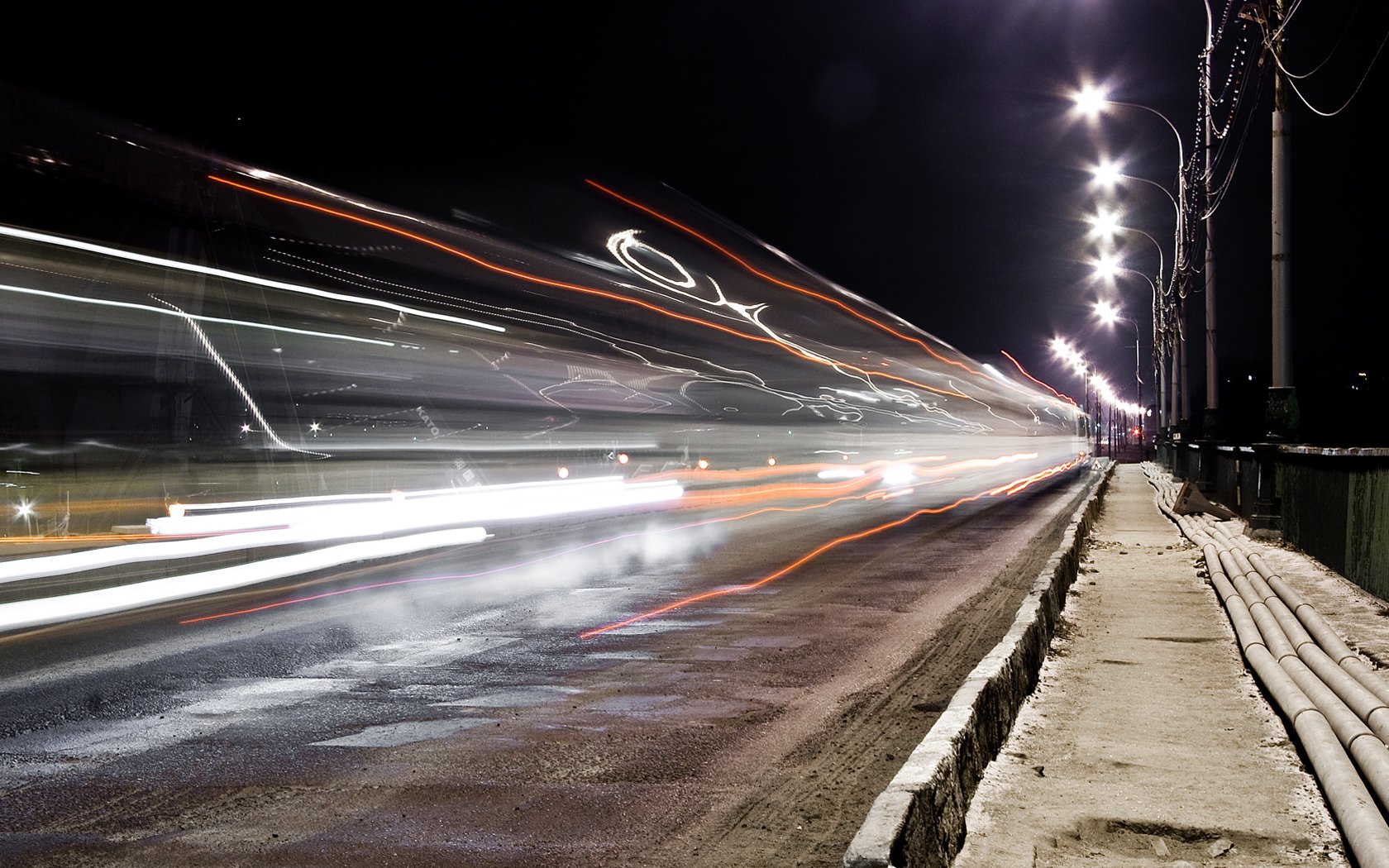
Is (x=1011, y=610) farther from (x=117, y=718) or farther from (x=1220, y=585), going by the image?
(x=117, y=718)

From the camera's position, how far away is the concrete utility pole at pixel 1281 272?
1886cm

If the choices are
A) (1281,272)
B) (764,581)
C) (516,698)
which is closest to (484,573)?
(764,581)

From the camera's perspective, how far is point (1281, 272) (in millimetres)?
19250

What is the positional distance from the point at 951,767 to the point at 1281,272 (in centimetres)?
1689

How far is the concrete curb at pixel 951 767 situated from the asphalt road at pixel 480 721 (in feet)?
1.61

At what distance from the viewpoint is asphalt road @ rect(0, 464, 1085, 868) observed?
529 centimetres

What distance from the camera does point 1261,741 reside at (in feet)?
22.3

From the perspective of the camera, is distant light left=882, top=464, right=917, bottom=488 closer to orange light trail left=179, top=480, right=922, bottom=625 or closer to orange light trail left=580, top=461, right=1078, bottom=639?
orange light trail left=580, top=461, right=1078, bottom=639

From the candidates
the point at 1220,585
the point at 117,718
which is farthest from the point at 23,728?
the point at 1220,585

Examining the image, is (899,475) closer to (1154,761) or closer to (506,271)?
(506,271)

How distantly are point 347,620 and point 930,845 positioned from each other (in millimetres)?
9051

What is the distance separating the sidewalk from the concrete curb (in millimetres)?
136

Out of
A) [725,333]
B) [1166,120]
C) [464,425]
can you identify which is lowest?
[464,425]

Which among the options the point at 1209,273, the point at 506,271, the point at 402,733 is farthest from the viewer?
the point at 1209,273
